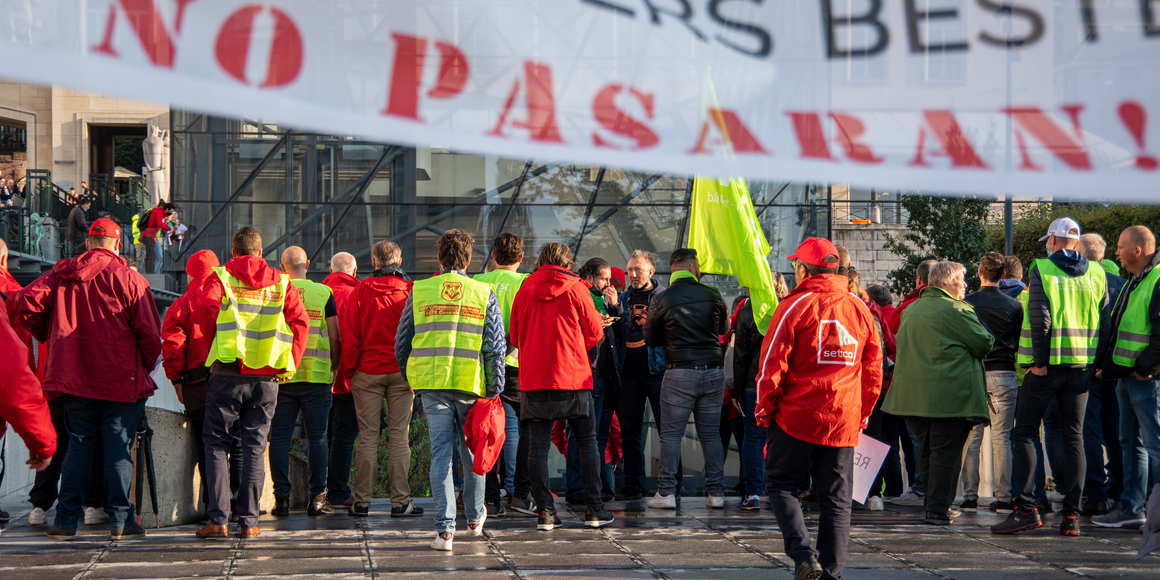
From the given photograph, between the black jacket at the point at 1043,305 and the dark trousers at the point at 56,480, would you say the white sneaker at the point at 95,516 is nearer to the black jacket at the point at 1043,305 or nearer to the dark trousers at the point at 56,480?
the dark trousers at the point at 56,480

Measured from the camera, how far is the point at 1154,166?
1.75 m

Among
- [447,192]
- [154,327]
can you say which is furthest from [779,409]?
[447,192]

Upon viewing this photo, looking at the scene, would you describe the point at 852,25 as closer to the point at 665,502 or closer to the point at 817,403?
the point at 817,403

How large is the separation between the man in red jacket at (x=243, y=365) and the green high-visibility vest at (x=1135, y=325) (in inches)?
203

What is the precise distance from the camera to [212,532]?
231 inches

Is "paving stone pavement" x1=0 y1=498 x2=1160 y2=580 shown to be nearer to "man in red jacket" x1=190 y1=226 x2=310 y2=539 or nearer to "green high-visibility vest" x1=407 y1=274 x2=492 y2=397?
"man in red jacket" x1=190 y1=226 x2=310 y2=539

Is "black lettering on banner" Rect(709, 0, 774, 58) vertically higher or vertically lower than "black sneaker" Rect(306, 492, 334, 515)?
higher

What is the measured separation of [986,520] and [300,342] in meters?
4.71

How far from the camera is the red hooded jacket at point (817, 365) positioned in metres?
4.70

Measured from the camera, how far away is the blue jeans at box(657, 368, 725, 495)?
710cm

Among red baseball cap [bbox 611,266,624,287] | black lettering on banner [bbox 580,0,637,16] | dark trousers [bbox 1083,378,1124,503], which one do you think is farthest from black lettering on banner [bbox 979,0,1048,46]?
red baseball cap [bbox 611,266,624,287]

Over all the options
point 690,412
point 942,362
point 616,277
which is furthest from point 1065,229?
point 616,277

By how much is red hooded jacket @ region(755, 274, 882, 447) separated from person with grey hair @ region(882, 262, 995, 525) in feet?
5.95

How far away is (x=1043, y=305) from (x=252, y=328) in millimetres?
4924
